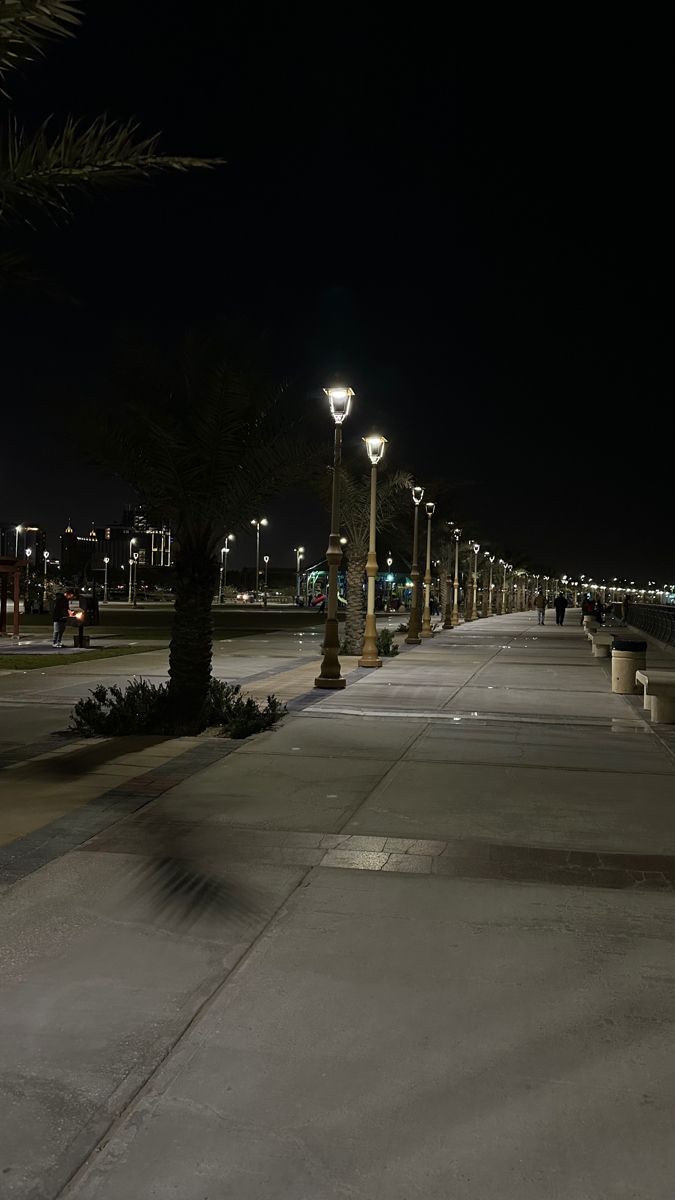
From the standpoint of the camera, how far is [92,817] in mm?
8461

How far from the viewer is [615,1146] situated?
356 cm

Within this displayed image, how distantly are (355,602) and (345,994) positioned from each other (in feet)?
88.8

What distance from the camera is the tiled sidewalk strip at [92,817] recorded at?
281 inches

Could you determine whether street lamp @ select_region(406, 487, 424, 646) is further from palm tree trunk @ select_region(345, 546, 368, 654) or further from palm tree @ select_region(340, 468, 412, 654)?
palm tree trunk @ select_region(345, 546, 368, 654)

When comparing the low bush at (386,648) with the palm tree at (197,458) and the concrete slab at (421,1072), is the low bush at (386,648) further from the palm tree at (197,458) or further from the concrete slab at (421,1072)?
the concrete slab at (421,1072)

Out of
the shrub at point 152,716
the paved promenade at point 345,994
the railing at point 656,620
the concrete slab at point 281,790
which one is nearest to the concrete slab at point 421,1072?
the paved promenade at point 345,994

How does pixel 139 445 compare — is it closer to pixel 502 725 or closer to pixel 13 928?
pixel 502 725

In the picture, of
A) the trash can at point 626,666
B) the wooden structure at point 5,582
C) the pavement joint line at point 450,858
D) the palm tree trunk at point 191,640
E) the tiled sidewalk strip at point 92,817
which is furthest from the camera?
the wooden structure at point 5,582

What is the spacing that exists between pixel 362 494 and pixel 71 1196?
92.9 feet

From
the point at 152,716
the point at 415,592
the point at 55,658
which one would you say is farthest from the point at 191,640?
the point at 415,592

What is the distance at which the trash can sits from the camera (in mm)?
19766

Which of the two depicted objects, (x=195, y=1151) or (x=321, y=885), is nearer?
(x=195, y=1151)

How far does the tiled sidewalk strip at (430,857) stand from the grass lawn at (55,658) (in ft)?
53.9

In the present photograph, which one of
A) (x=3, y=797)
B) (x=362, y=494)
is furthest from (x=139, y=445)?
(x=362, y=494)
